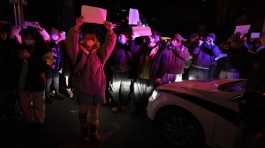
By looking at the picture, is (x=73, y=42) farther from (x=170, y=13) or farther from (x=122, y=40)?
(x=170, y=13)

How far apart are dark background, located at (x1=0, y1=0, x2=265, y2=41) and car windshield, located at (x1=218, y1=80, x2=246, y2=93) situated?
6442 millimetres

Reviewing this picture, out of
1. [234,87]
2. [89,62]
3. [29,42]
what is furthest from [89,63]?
[234,87]

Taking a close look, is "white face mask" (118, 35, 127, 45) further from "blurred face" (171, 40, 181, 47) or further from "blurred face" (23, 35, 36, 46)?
"blurred face" (23, 35, 36, 46)

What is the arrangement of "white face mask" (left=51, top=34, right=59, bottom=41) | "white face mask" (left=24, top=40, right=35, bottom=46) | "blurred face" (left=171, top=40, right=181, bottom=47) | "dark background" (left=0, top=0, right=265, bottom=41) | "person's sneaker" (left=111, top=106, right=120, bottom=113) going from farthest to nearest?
"dark background" (left=0, top=0, right=265, bottom=41) → "white face mask" (left=51, top=34, right=59, bottom=41) → "blurred face" (left=171, top=40, right=181, bottom=47) → "person's sneaker" (left=111, top=106, right=120, bottom=113) → "white face mask" (left=24, top=40, right=35, bottom=46)

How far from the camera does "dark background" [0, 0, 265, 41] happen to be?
14.5 meters

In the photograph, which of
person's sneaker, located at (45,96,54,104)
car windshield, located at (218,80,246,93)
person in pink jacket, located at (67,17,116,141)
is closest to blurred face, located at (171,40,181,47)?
car windshield, located at (218,80,246,93)

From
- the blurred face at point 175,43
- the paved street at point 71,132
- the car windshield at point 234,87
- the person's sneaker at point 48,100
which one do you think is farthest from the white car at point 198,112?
the person's sneaker at point 48,100

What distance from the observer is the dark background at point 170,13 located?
14453mm

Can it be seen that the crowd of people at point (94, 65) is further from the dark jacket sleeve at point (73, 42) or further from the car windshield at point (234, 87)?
the car windshield at point (234, 87)

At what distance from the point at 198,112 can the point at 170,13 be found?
1104 inches

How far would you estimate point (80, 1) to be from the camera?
75.3 ft

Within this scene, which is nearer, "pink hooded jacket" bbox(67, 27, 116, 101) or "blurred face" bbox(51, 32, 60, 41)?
"pink hooded jacket" bbox(67, 27, 116, 101)

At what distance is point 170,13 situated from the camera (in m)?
31.9

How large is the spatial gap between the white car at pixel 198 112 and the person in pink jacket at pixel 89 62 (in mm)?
1269
